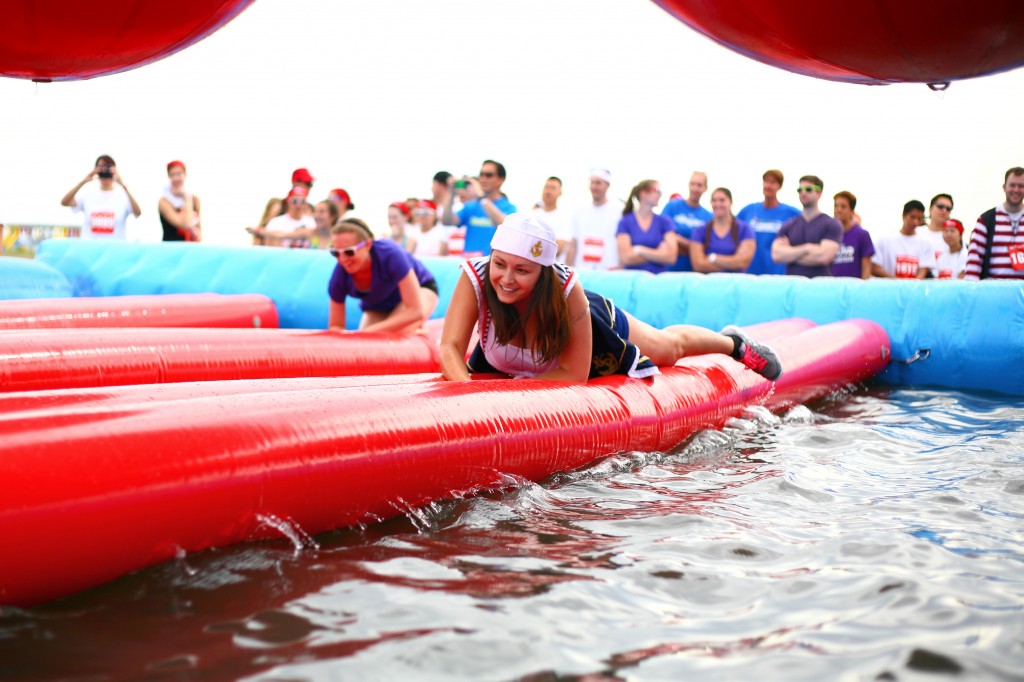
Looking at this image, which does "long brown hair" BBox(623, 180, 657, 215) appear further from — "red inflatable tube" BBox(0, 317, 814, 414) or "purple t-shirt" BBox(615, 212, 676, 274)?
"red inflatable tube" BBox(0, 317, 814, 414)

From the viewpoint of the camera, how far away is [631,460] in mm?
3168

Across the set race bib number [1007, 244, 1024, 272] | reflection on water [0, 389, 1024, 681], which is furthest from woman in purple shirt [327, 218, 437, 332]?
race bib number [1007, 244, 1024, 272]

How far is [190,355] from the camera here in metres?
4.02

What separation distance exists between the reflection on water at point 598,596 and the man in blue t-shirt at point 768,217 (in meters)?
3.80

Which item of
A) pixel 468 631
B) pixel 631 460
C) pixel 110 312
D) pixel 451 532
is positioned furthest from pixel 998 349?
pixel 110 312

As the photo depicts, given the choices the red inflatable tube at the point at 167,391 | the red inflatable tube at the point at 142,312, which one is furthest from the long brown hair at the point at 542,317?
the red inflatable tube at the point at 142,312

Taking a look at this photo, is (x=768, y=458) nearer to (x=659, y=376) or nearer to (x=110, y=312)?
(x=659, y=376)

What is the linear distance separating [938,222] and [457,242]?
136 inches

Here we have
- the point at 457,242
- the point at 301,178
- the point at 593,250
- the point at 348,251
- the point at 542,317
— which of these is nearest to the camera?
the point at 542,317

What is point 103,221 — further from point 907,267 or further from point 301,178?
Answer: point 907,267

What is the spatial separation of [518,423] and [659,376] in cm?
99

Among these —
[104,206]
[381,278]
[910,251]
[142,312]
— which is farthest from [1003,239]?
[104,206]

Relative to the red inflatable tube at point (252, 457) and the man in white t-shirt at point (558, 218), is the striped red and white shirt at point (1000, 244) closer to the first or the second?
the man in white t-shirt at point (558, 218)

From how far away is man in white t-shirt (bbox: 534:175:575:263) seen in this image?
6.95m
